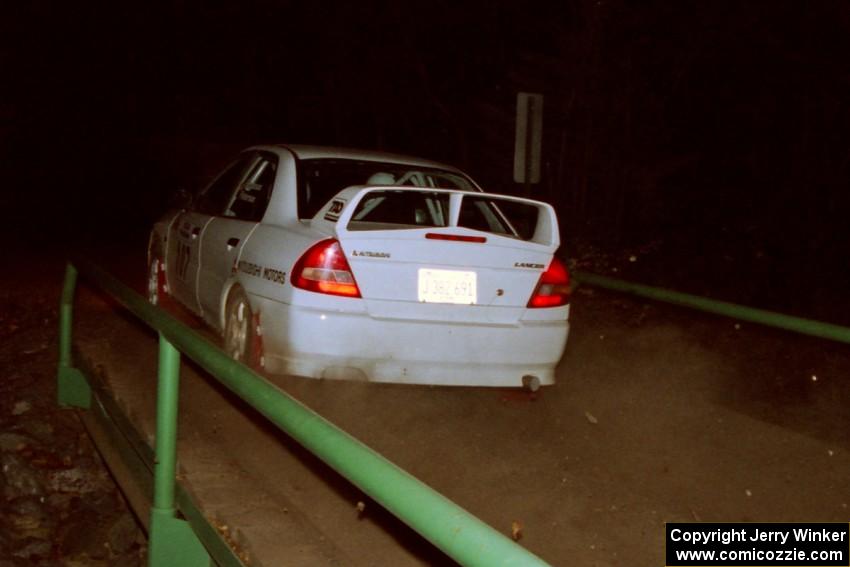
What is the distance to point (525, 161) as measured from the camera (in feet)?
34.8

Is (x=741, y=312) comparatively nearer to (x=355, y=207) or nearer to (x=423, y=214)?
(x=423, y=214)

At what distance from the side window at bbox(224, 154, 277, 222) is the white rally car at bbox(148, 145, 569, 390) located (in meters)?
0.08

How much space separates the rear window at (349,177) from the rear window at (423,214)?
13 cm

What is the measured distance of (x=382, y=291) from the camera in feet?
19.2

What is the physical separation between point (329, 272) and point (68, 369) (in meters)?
2.36

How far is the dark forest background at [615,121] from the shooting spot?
43.3 ft

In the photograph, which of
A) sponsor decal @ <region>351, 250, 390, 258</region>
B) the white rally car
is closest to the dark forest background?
the white rally car

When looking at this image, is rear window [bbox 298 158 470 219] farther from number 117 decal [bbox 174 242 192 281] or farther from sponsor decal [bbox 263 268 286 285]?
number 117 decal [bbox 174 242 192 281]

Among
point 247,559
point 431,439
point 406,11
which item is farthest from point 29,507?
point 406,11

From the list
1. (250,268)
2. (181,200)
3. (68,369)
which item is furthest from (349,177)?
(68,369)

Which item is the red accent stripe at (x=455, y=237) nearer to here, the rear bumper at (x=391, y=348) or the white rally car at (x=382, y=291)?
the white rally car at (x=382, y=291)

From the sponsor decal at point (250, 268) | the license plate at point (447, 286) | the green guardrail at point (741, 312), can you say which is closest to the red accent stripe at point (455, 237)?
the license plate at point (447, 286)

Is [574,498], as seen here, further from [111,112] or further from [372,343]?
[111,112]

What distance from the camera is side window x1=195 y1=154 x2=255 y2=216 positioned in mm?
7742
